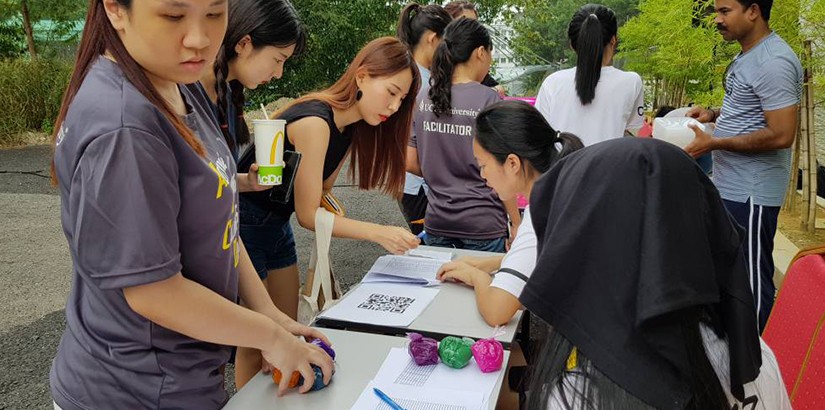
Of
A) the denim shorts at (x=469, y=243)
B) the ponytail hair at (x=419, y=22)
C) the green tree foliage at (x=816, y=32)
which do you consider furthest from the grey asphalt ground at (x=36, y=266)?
the green tree foliage at (x=816, y=32)

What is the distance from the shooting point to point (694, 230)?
0.92m

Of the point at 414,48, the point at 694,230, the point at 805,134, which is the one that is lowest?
the point at 805,134

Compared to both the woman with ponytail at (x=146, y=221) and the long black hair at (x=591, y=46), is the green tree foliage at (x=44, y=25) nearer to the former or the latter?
the long black hair at (x=591, y=46)

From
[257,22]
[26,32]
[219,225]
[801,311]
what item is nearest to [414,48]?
[257,22]

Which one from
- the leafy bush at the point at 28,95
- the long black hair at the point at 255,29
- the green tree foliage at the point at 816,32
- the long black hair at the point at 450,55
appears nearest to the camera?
the long black hair at the point at 255,29

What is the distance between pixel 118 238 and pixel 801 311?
1559mm

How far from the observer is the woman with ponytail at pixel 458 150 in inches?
98.3

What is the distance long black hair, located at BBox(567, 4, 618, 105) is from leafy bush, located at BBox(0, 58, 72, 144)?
8.57 m

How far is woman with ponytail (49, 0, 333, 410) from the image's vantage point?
2.64ft

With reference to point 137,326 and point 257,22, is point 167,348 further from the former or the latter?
point 257,22

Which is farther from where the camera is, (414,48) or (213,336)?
(414,48)

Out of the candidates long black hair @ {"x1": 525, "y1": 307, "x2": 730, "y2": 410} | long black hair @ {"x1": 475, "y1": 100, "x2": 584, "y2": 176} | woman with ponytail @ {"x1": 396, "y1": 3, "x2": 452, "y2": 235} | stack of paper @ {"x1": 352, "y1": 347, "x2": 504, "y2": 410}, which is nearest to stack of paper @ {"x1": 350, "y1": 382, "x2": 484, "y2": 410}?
stack of paper @ {"x1": 352, "y1": 347, "x2": 504, "y2": 410}

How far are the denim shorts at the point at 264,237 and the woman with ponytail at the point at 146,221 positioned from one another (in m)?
0.91

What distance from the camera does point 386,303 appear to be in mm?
1808
